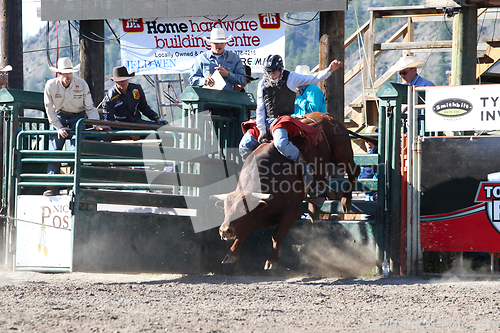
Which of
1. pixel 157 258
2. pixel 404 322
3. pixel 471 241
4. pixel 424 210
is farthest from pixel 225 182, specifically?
pixel 404 322

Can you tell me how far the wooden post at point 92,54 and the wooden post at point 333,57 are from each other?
4185mm

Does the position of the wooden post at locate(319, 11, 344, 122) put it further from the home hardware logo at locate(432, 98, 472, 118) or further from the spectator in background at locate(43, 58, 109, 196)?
the spectator in background at locate(43, 58, 109, 196)

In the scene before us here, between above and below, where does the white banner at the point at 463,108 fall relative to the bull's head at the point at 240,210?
above

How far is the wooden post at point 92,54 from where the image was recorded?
1138cm

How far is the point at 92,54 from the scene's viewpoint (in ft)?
37.7

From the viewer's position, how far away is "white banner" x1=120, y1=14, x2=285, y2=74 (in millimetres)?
11040

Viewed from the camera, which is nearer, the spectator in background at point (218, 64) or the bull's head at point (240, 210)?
the bull's head at point (240, 210)

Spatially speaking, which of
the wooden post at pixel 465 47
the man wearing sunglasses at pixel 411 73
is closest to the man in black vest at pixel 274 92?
the man wearing sunglasses at pixel 411 73

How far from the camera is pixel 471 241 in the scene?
279 inches

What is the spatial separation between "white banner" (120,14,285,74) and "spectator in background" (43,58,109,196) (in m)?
2.99

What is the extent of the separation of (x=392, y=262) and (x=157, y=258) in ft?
9.36

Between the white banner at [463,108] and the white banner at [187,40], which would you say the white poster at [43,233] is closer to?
the white banner at [187,40]

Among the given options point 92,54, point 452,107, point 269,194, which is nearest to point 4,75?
point 92,54

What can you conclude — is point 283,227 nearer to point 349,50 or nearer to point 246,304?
point 246,304
